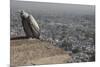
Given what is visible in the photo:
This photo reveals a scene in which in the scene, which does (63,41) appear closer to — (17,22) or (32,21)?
(32,21)

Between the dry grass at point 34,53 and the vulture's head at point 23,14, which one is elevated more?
the vulture's head at point 23,14

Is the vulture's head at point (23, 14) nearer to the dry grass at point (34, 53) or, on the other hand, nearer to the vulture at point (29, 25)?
the vulture at point (29, 25)

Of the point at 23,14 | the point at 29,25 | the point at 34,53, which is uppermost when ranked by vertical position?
the point at 23,14

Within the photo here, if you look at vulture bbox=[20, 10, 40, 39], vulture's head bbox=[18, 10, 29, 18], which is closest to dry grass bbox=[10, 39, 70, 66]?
Answer: vulture bbox=[20, 10, 40, 39]

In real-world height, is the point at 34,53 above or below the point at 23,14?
below

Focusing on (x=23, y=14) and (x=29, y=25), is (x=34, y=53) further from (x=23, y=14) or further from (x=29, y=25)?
(x=23, y=14)

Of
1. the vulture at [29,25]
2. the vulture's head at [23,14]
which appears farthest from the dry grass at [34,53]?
the vulture's head at [23,14]

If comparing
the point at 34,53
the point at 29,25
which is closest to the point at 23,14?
the point at 29,25
